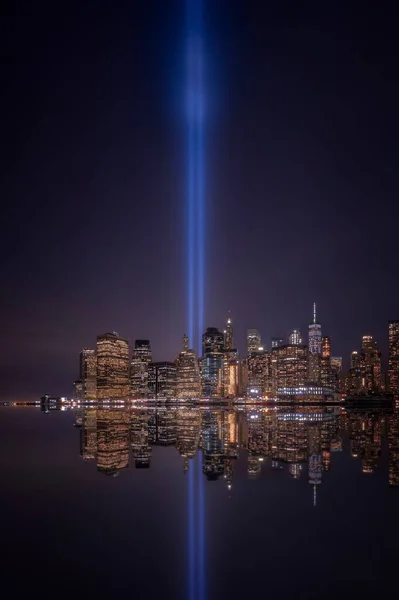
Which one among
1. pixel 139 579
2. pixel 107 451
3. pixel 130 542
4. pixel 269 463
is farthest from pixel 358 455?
pixel 139 579

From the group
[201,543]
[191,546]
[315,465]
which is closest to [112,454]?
[315,465]

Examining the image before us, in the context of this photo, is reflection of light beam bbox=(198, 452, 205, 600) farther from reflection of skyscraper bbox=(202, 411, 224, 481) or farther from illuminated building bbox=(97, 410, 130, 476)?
illuminated building bbox=(97, 410, 130, 476)

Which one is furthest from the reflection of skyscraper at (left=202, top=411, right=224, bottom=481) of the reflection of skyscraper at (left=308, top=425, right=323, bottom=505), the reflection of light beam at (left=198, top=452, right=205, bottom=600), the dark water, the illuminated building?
the illuminated building

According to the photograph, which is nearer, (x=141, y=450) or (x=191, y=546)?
(x=191, y=546)

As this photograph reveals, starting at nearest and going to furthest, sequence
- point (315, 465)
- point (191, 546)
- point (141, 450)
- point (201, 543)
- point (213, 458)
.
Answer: point (191, 546) → point (201, 543) → point (315, 465) → point (213, 458) → point (141, 450)

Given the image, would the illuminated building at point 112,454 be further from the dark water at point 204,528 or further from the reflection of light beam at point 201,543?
the reflection of light beam at point 201,543

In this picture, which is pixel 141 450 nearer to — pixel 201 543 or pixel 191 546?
pixel 201 543

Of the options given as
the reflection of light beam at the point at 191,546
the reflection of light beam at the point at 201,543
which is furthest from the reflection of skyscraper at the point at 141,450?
the reflection of light beam at the point at 191,546

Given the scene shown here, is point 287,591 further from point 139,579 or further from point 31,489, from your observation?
point 31,489

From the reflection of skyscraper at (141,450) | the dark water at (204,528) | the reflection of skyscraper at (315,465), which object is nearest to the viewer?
the dark water at (204,528)
